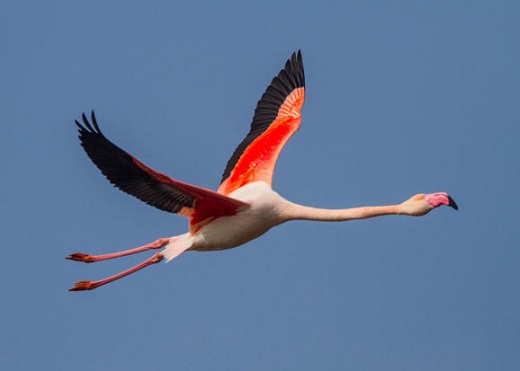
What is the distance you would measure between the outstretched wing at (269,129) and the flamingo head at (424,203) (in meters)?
2.41

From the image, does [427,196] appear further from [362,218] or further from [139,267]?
[139,267]

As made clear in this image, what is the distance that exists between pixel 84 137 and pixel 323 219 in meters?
3.75

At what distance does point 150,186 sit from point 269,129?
4.16 metres

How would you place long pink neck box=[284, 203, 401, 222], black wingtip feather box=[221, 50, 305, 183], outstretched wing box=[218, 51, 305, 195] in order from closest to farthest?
long pink neck box=[284, 203, 401, 222]
outstretched wing box=[218, 51, 305, 195]
black wingtip feather box=[221, 50, 305, 183]

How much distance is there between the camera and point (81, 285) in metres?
18.8

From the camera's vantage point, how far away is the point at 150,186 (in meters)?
17.0

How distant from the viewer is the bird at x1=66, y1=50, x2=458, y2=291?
1675cm

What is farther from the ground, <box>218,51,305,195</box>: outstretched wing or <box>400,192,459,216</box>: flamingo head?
<box>218,51,305,195</box>: outstretched wing

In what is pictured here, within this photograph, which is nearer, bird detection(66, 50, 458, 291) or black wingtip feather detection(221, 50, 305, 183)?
bird detection(66, 50, 458, 291)

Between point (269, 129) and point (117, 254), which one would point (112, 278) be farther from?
point (269, 129)

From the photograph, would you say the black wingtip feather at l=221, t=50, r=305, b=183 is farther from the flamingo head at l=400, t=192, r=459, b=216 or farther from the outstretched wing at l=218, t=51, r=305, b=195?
the flamingo head at l=400, t=192, r=459, b=216

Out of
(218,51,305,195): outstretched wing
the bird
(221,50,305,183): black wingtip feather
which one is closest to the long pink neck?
the bird

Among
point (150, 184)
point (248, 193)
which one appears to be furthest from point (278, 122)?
point (150, 184)

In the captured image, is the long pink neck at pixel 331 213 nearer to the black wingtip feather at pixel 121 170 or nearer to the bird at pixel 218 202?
the bird at pixel 218 202
